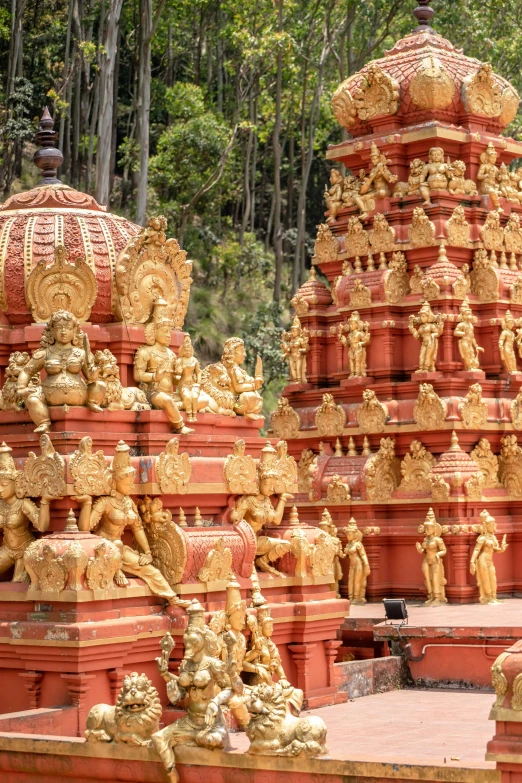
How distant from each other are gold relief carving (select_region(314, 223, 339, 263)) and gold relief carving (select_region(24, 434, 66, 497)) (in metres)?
12.6

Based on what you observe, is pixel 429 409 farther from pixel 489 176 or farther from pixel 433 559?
pixel 489 176

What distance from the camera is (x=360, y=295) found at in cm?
2489

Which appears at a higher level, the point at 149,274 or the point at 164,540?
the point at 149,274

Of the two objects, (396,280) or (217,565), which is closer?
(217,565)

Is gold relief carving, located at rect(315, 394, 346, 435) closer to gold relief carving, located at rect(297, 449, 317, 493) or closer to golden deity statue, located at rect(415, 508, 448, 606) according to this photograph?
gold relief carving, located at rect(297, 449, 317, 493)

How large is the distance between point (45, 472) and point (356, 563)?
1039 cm

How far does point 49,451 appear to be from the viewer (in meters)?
13.8

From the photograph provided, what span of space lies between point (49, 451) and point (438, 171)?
12721 millimetres

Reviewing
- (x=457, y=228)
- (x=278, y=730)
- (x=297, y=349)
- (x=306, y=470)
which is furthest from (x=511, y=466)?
(x=278, y=730)

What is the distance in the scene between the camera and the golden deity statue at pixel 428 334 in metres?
23.9

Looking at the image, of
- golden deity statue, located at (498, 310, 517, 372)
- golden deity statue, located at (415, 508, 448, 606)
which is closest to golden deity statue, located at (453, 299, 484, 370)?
golden deity statue, located at (498, 310, 517, 372)

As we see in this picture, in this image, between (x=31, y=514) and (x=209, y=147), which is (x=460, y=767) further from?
(x=209, y=147)

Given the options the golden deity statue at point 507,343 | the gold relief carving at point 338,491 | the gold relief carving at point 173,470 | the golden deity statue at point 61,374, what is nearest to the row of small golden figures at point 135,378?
the golden deity statue at point 61,374

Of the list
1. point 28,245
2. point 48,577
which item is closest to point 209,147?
point 28,245
